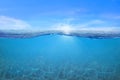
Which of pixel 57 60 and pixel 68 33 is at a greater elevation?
pixel 68 33

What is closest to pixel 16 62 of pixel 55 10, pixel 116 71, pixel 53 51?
pixel 53 51

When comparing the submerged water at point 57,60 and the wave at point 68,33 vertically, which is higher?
the wave at point 68,33

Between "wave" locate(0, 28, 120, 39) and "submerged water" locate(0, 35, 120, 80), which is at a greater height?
"wave" locate(0, 28, 120, 39)

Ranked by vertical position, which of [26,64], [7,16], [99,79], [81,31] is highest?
[7,16]

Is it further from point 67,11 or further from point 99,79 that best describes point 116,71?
point 67,11
